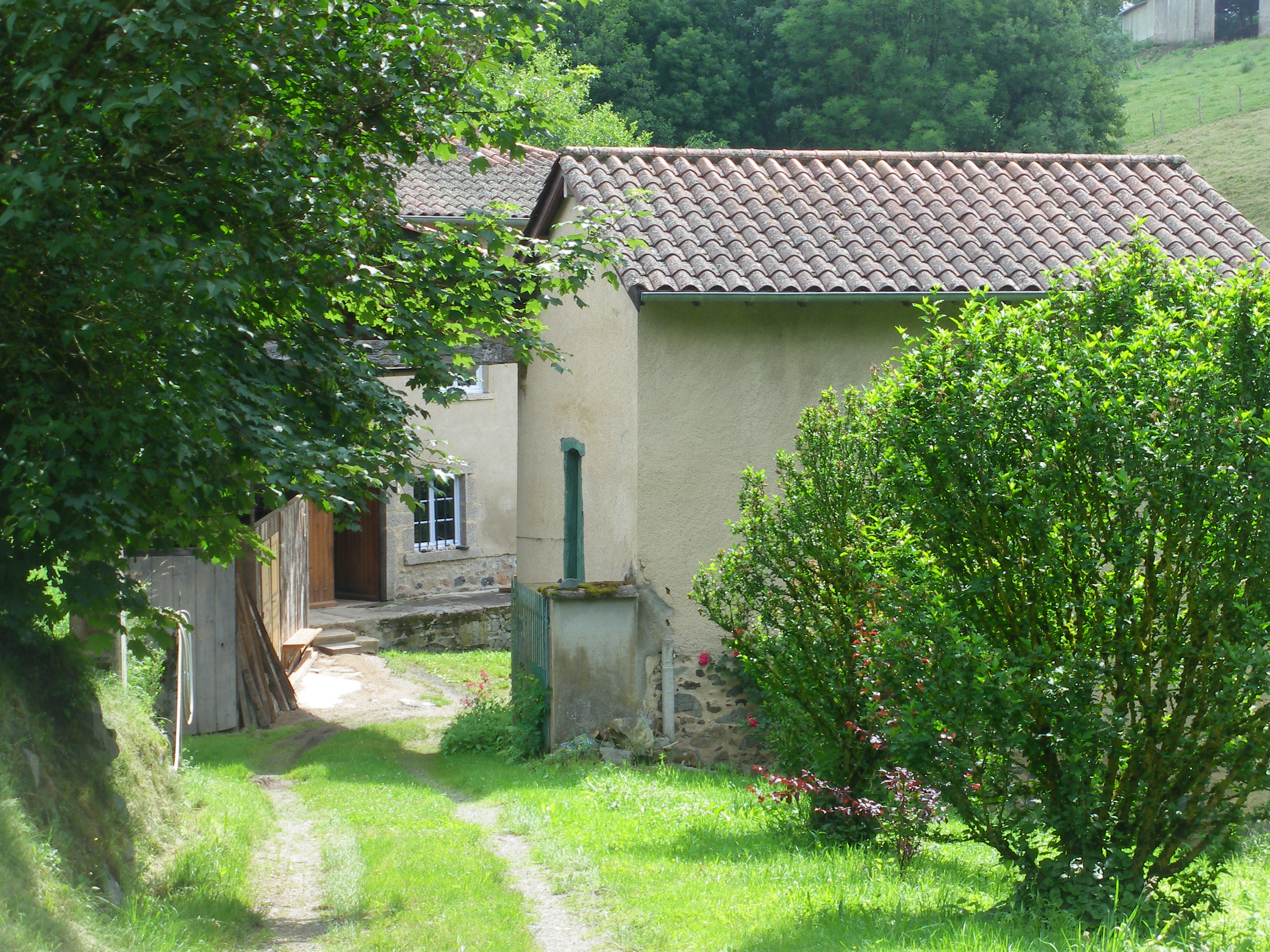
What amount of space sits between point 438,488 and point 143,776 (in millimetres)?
2734

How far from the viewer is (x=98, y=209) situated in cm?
526

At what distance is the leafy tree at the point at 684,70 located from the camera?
30.3 meters

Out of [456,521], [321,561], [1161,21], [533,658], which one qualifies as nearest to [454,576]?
[456,521]

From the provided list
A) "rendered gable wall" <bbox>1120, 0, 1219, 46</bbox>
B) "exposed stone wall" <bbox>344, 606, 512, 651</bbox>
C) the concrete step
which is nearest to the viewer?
the concrete step

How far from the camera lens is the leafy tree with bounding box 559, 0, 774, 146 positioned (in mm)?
30344

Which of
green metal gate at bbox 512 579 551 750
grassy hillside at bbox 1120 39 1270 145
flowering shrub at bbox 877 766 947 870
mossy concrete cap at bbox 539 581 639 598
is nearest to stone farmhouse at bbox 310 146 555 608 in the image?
green metal gate at bbox 512 579 551 750

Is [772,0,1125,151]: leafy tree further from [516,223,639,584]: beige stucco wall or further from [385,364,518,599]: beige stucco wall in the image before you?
→ [516,223,639,584]: beige stucco wall

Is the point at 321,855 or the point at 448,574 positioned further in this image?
the point at 448,574

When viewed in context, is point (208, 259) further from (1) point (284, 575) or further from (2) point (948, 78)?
(2) point (948, 78)

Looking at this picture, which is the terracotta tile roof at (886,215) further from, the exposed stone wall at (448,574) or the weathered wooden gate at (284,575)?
the exposed stone wall at (448,574)

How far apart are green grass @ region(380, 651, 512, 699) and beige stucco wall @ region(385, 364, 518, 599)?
2.42 meters

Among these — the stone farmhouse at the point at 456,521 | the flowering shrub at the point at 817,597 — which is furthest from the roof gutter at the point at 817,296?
the stone farmhouse at the point at 456,521

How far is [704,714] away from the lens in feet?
34.6

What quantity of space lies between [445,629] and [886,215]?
1128 cm
